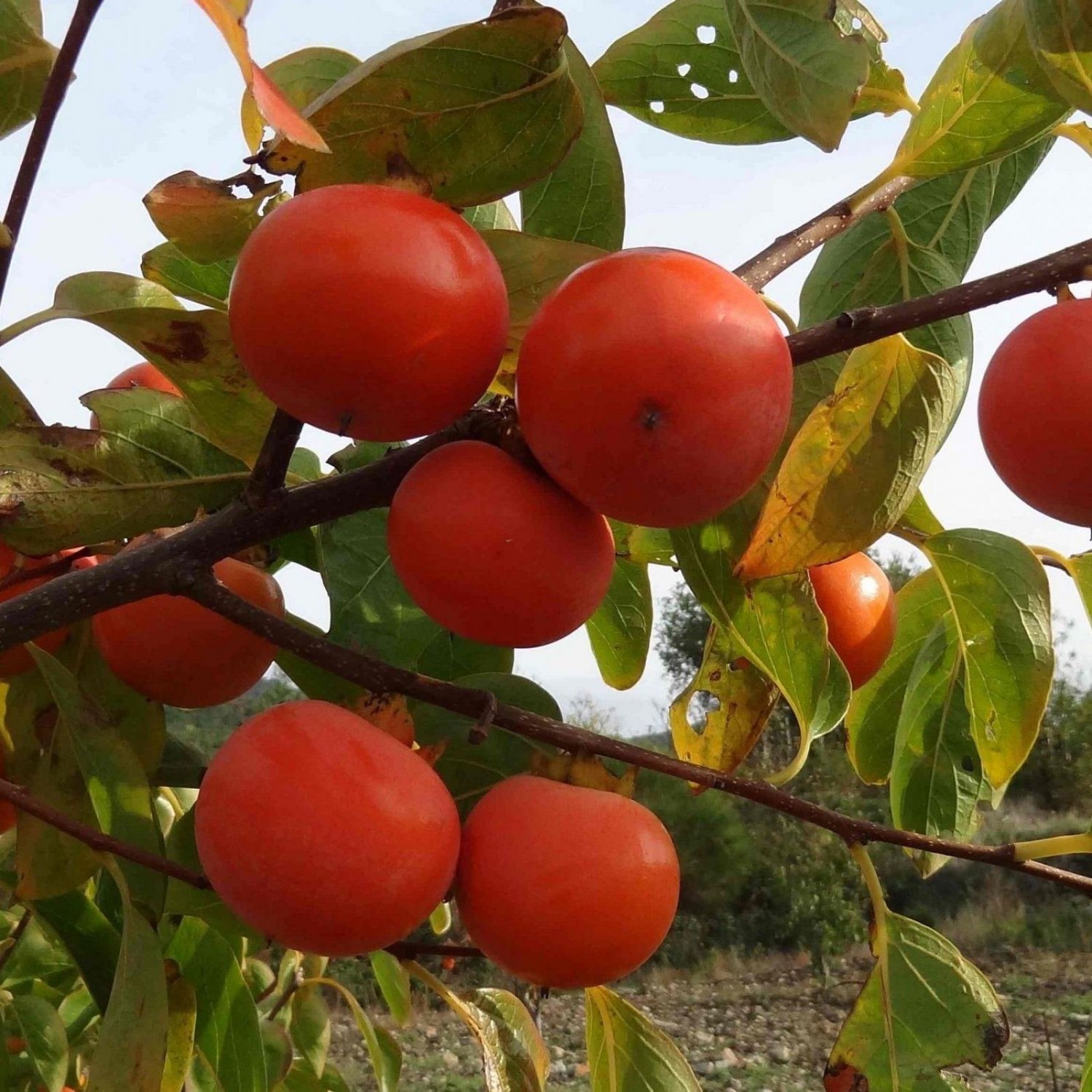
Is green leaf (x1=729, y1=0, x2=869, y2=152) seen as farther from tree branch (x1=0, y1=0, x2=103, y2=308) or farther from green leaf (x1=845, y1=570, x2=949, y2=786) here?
green leaf (x1=845, y1=570, x2=949, y2=786)

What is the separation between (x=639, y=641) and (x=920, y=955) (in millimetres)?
446

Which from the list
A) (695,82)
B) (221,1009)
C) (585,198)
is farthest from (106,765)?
(695,82)

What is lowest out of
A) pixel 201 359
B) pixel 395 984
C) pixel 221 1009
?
pixel 395 984

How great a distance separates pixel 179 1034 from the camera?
39.8 inches

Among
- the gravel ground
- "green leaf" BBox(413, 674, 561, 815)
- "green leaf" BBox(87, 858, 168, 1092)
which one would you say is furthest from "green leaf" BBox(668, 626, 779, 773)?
the gravel ground

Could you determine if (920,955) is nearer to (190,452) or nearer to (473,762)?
(473,762)

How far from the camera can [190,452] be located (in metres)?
0.86

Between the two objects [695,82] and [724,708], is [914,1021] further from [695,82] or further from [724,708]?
[695,82]

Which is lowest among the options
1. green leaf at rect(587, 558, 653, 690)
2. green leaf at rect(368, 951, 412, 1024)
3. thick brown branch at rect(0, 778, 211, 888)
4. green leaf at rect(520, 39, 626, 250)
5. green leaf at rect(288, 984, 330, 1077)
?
green leaf at rect(288, 984, 330, 1077)

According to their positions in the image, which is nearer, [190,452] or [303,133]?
[303,133]

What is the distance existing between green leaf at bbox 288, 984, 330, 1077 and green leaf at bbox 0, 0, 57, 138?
1352 mm

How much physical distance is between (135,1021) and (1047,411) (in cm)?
79

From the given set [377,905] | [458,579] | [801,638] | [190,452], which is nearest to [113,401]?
[190,452]

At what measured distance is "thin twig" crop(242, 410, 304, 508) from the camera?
72cm
